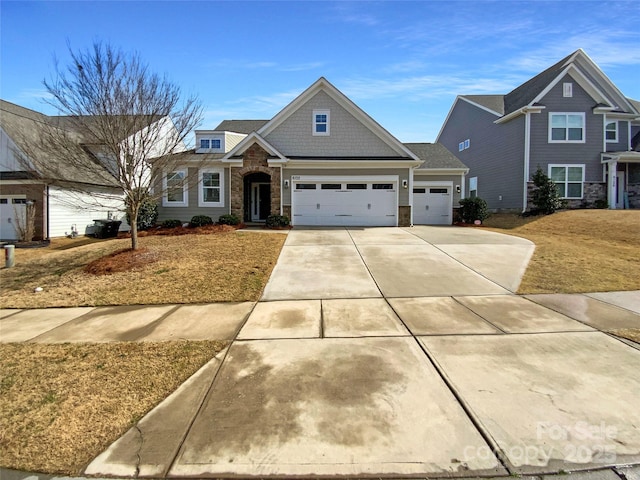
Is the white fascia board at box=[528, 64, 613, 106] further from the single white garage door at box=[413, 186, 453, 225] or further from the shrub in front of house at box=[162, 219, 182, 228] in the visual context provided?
the shrub in front of house at box=[162, 219, 182, 228]

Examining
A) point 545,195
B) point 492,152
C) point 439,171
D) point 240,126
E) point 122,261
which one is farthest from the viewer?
point 240,126

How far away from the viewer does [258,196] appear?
65.1ft

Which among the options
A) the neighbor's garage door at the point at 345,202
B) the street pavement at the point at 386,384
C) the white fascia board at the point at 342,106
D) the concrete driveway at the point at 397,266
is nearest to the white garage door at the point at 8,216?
the white fascia board at the point at 342,106

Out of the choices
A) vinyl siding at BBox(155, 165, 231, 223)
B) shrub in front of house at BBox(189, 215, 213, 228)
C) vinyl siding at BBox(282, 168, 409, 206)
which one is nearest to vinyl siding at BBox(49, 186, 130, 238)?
vinyl siding at BBox(155, 165, 231, 223)

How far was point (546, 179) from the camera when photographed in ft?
60.0

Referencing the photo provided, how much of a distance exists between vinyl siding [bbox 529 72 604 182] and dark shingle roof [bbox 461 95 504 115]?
10.1 feet

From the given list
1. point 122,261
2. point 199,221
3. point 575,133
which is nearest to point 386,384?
point 122,261

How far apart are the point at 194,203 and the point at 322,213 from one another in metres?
6.68

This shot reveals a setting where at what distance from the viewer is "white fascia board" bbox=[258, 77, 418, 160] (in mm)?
16984

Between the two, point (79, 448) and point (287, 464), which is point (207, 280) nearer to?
point (79, 448)

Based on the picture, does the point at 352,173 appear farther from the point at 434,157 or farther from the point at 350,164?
the point at 434,157

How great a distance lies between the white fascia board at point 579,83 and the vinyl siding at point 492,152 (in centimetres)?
176

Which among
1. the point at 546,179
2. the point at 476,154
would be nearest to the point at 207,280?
the point at 546,179

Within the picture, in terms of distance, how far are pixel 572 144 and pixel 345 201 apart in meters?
14.4
